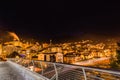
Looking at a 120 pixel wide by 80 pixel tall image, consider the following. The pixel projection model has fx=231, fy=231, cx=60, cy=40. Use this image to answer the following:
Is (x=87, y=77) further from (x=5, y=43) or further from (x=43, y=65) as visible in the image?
(x=5, y=43)

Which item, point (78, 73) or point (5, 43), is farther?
point (5, 43)

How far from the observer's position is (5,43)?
149 metres

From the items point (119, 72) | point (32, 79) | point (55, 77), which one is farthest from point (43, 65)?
point (119, 72)

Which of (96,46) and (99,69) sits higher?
(96,46)

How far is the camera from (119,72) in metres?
3.63

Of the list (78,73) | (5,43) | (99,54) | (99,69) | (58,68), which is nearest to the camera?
(99,69)

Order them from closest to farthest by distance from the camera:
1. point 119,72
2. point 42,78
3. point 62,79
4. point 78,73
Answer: point 119,72 < point 78,73 < point 62,79 < point 42,78

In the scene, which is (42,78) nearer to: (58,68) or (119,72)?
(58,68)

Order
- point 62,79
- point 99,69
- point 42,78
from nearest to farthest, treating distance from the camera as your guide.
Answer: point 99,69 < point 62,79 < point 42,78

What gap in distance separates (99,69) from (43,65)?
6.98m

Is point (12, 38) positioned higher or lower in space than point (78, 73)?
higher

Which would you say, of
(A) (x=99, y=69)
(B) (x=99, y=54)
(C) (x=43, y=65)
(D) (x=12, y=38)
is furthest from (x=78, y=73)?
(D) (x=12, y=38)

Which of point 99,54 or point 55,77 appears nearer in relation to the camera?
point 55,77

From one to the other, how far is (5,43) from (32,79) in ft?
465
